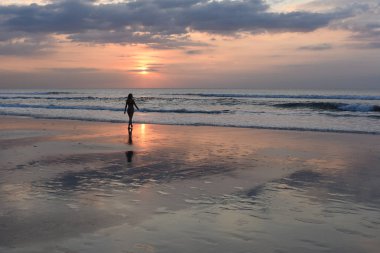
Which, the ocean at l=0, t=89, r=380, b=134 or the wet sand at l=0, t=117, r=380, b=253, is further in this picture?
the ocean at l=0, t=89, r=380, b=134

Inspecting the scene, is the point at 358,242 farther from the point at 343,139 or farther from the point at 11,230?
the point at 343,139

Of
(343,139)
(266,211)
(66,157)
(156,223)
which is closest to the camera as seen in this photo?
(156,223)

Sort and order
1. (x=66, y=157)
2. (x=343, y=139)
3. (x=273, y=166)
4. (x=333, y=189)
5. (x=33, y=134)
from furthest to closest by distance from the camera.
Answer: (x=33, y=134) < (x=343, y=139) < (x=66, y=157) < (x=273, y=166) < (x=333, y=189)

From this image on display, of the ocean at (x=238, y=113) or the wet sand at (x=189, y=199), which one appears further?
the ocean at (x=238, y=113)

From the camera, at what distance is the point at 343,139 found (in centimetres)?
1669

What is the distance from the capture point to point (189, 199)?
7352 mm

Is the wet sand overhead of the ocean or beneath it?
beneath

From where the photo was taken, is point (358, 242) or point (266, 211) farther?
point (266, 211)

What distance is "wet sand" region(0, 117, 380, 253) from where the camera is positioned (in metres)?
5.31

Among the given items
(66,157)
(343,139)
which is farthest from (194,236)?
(343,139)

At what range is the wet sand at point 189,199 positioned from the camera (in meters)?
5.31

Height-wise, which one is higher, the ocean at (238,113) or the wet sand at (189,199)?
the ocean at (238,113)

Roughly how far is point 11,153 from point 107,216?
25.0ft

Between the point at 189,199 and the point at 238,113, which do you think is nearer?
the point at 189,199
